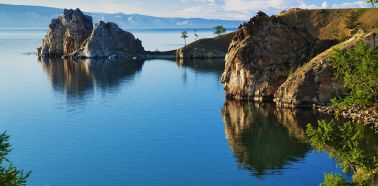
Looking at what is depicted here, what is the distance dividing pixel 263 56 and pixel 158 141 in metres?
58.3

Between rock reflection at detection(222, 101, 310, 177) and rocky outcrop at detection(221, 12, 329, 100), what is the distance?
824 cm

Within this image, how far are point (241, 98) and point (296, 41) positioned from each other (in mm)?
25194

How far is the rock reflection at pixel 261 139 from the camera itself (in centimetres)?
8506

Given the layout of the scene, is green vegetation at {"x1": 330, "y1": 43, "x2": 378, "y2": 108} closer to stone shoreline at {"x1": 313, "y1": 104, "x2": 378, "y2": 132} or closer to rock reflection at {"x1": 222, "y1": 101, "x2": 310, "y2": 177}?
rock reflection at {"x1": 222, "y1": 101, "x2": 310, "y2": 177}

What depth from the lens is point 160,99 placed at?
15925cm

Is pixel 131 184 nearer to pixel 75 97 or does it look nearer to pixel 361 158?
pixel 361 158

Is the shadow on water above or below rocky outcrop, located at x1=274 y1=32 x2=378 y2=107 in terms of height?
below

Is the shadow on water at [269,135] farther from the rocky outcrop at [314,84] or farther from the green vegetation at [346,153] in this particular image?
the green vegetation at [346,153]

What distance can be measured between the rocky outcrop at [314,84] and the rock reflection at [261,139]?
684 cm

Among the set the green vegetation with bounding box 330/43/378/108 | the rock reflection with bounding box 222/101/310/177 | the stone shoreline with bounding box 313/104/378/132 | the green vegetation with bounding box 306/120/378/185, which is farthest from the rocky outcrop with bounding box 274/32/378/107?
the green vegetation with bounding box 330/43/378/108

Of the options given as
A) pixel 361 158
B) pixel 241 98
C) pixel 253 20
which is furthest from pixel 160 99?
pixel 361 158

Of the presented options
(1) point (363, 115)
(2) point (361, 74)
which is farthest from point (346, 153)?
(1) point (363, 115)

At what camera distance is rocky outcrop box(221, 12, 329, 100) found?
144875 millimetres

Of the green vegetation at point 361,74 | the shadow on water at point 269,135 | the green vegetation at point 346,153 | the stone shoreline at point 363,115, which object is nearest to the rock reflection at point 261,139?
the shadow on water at point 269,135
